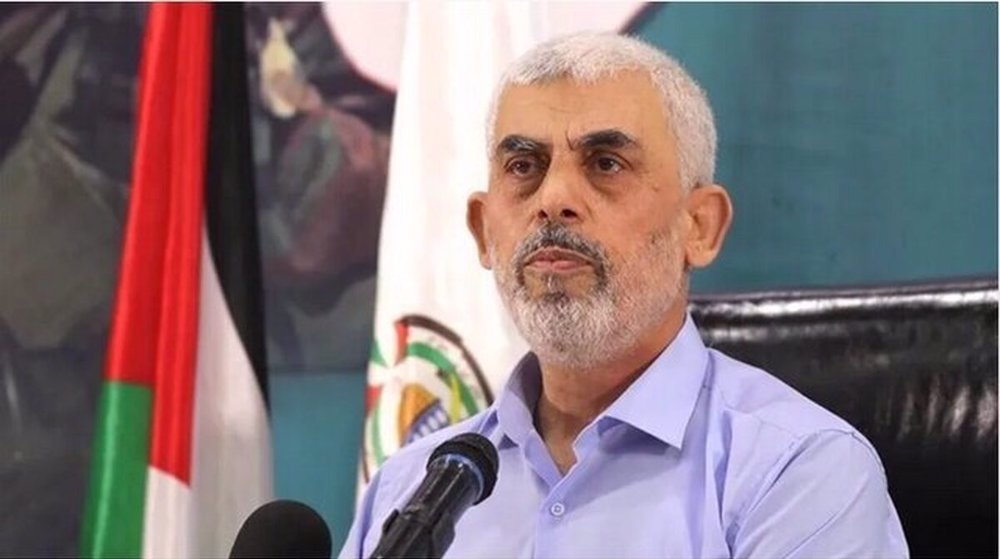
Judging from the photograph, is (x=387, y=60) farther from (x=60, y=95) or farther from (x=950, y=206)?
(x=950, y=206)

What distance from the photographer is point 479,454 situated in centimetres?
92

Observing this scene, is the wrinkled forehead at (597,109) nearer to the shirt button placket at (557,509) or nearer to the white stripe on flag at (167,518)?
the shirt button placket at (557,509)

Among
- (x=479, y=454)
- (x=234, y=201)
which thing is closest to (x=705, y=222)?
(x=479, y=454)


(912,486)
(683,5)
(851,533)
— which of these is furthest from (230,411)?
(851,533)

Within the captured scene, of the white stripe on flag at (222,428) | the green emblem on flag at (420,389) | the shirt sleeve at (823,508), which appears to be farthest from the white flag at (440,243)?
the shirt sleeve at (823,508)

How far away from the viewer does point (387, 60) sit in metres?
2.30

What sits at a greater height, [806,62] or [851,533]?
[806,62]

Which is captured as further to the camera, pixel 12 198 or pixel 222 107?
pixel 12 198

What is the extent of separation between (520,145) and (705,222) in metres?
0.22

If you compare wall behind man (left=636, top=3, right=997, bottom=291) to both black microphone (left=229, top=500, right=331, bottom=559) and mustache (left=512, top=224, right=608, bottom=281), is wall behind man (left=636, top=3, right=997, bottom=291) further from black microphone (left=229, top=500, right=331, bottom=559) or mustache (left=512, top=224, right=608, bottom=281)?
black microphone (left=229, top=500, right=331, bottom=559)

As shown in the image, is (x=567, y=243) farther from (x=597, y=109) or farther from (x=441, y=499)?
(x=441, y=499)

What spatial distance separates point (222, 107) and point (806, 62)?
925 mm

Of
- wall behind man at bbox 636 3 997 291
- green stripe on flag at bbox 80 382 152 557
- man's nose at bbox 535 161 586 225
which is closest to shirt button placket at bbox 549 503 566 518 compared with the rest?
man's nose at bbox 535 161 586 225

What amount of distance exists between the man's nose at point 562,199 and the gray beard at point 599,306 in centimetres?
3
